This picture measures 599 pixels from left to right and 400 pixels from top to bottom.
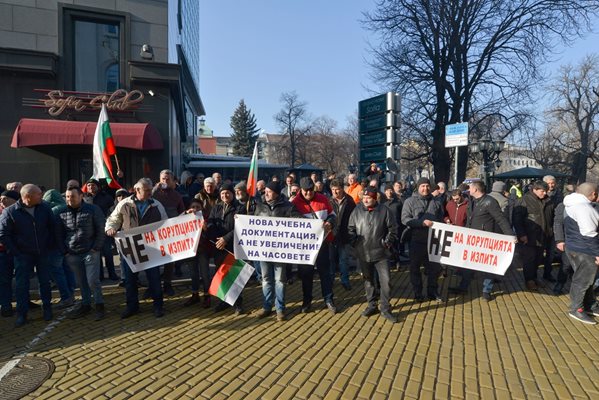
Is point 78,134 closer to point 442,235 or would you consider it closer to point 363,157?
point 363,157

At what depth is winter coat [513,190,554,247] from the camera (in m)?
6.46

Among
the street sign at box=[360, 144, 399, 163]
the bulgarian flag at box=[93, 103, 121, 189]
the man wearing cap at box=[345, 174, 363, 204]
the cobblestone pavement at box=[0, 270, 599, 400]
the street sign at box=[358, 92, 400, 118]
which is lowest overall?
the cobblestone pavement at box=[0, 270, 599, 400]

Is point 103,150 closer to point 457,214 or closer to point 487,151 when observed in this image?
point 457,214

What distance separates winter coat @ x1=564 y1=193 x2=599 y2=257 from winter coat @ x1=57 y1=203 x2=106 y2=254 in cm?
685

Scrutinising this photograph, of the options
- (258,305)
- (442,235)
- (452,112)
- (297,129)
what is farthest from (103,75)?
(297,129)

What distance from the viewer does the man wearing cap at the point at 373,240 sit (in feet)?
16.6

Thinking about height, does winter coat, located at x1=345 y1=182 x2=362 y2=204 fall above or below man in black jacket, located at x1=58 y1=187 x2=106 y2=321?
above

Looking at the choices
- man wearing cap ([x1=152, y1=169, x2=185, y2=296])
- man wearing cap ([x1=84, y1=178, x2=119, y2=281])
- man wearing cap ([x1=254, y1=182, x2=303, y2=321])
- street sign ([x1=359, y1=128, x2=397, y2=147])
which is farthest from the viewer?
street sign ([x1=359, y1=128, x2=397, y2=147])

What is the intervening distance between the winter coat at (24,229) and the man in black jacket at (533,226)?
779 cm

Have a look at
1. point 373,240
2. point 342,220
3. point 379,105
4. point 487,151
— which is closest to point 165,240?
point 342,220

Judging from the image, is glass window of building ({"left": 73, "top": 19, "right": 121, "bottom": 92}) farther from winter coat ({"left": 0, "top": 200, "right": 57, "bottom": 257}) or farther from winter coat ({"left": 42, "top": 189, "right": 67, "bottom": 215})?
winter coat ({"left": 0, "top": 200, "right": 57, "bottom": 257})

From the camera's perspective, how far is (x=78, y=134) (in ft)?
33.8

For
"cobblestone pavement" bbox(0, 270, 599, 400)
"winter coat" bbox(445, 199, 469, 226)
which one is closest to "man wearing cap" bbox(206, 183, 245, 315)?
"cobblestone pavement" bbox(0, 270, 599, 400)

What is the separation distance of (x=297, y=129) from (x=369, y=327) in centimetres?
4167
